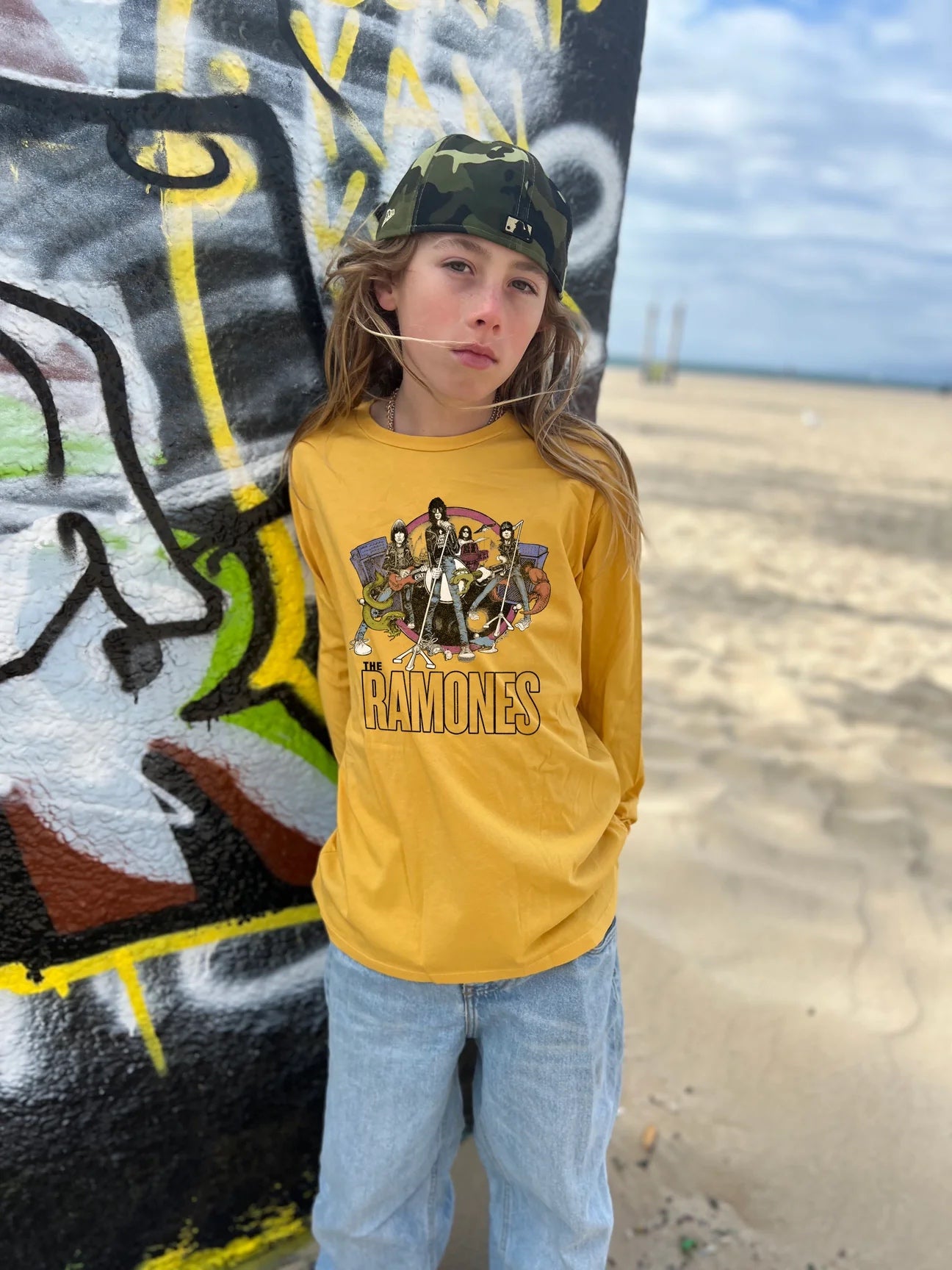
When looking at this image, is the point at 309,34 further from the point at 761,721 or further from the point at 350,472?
the point at 761,721

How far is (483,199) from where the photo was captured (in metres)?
1.23

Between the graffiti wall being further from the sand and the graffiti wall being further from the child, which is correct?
the sand

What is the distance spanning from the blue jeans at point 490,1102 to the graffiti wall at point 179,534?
1.09ft

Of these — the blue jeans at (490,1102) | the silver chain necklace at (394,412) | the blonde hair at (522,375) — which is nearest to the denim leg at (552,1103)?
the blue jeans at (490,1102)

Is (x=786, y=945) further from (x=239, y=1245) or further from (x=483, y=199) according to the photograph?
(x=483, y=199)

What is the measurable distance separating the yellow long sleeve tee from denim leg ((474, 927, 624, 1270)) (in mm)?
67

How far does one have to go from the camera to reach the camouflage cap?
4.04 feet

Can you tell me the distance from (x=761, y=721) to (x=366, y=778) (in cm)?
283

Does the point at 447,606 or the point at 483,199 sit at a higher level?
the point at 483,199

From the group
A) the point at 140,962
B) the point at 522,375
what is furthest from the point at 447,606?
the point at 140,962

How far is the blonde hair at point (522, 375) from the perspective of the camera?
4.46ft

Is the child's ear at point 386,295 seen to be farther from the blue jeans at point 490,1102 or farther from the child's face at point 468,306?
the blue jeans at point 490,1102

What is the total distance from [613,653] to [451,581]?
296 millimetres

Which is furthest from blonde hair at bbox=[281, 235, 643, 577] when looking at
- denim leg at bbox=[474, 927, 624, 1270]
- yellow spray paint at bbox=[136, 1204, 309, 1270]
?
yellow spray paint at bbox=[136, 1204, 309, 1270]
